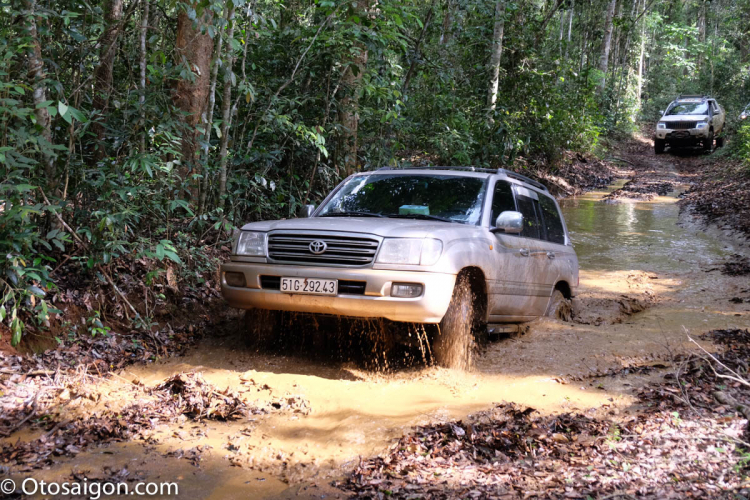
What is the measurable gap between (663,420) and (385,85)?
7.05 metres

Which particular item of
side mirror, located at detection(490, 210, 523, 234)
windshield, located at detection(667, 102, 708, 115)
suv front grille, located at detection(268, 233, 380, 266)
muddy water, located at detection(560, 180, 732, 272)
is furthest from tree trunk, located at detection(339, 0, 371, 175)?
windshield, located at detection(667, 102, 708, 115)

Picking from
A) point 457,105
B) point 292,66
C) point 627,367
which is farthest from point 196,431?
point 457,105

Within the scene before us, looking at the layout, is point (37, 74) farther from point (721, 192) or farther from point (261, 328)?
point (721, 192)

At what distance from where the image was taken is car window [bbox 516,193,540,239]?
20.2 feet

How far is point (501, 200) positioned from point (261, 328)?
2444mm

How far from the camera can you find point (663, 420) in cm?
372

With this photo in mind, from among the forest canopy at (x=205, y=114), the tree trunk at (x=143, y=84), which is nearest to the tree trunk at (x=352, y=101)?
the forest canopy at (x=205, y=114)

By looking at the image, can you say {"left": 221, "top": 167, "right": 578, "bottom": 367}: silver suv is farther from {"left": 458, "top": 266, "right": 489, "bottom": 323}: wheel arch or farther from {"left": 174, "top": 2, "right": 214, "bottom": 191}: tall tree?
{"left": 174, "top": 2, "right": 214, "bottom": 191}: tall tree

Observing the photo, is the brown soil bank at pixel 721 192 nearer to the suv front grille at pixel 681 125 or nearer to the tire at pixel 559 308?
the suv front grille at pixel 681 125

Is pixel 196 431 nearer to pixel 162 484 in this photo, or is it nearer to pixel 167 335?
pixel 162 484

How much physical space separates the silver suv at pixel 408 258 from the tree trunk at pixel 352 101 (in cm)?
Answer: 312

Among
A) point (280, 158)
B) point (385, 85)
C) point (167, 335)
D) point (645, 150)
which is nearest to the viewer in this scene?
point (167, 335)

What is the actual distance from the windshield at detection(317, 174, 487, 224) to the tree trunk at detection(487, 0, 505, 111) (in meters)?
8.63

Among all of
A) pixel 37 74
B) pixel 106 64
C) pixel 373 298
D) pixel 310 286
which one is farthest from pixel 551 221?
pixel 37 74
